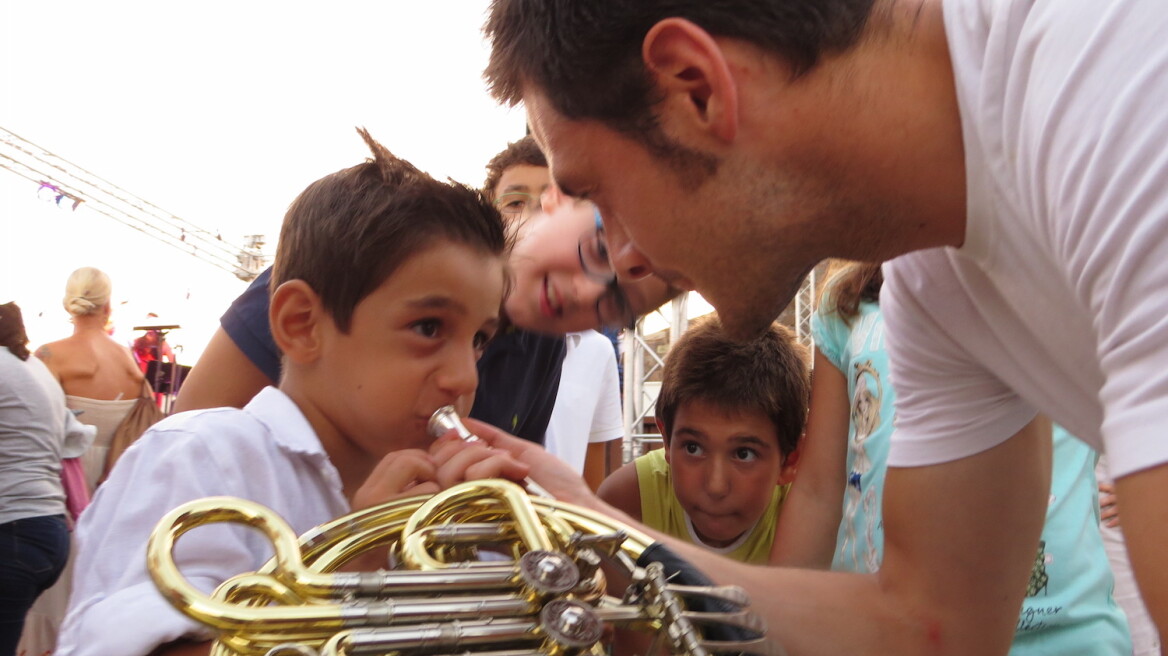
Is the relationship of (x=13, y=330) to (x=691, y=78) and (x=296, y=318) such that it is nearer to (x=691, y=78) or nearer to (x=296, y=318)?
(x=296, y=318)

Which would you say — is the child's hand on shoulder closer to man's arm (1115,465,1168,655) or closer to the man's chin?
the man's chin

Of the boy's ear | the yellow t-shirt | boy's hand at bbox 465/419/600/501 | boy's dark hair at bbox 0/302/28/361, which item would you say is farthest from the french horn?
boy's dark hair at bbox 0/302/28/361

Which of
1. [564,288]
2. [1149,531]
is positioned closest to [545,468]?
[564,288]

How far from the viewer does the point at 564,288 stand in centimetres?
166

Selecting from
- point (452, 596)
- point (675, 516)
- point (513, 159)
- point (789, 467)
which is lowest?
point (675, 516)

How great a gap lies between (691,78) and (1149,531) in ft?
2.22

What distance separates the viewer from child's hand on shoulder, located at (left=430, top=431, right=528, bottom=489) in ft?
3.79

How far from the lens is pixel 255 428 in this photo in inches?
51.8

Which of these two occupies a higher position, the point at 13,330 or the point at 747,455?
the point at 13,330

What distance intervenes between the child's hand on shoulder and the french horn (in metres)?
0.16

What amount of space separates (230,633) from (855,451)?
141 cm

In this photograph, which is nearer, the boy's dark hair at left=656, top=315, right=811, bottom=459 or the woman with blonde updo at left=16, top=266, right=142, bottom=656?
the boy's dark hair at left=656, top=315, right=811, bottom=459

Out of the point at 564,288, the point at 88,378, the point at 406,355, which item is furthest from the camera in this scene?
the point at 88,378

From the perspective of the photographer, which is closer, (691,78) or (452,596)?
(452,596)
